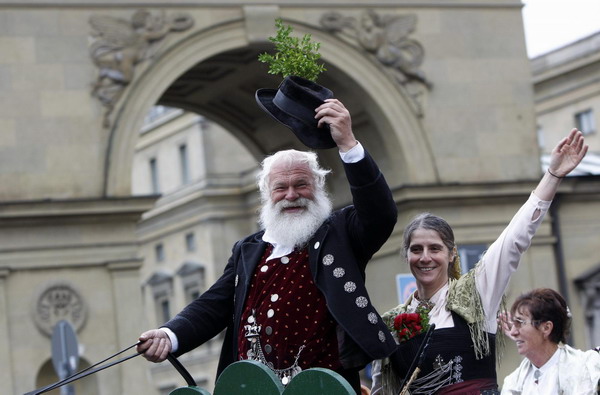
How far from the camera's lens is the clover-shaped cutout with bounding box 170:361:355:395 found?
6216mm

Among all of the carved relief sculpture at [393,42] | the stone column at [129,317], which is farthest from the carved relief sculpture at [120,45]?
the carved relief sculpture at [393,42]

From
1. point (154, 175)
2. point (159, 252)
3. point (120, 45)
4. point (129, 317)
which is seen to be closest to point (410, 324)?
point (129, 317)

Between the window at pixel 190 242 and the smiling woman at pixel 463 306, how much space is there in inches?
1884

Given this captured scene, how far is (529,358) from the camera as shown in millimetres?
8172

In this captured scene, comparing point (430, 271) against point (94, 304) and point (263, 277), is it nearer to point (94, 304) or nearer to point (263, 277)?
point (263, 277)

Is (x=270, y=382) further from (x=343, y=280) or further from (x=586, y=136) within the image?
(x=586, y=136)

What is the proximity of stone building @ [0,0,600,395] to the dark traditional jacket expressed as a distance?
51.6ft

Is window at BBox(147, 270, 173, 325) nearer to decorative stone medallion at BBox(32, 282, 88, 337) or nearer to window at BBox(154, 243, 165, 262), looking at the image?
window at BBox(154, 243, 165, 262)

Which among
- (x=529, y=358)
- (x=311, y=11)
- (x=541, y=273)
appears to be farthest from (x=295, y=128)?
(x=541, y=273)

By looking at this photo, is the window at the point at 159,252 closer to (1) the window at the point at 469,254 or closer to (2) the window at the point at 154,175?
(2) the window at the point at 154,175

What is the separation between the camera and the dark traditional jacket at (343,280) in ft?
22.1

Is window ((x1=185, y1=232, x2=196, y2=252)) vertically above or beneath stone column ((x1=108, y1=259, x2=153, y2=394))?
above

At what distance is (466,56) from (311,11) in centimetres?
292

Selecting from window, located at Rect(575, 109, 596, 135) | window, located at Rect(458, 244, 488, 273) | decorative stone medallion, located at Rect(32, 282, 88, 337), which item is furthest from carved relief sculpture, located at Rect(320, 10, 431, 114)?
window, located at Rect(575, 109, 596, 135)
